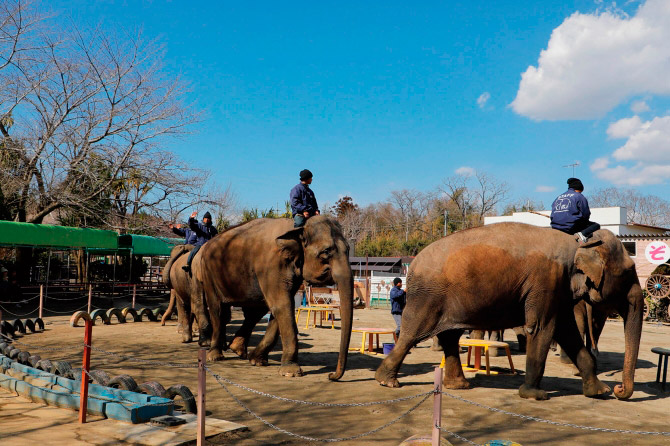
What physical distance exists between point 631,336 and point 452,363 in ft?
8.42

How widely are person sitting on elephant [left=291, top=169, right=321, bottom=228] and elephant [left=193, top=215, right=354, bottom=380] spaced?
0.16m

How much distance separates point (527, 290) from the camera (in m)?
7.73

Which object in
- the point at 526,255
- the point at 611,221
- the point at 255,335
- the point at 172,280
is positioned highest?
the point at 611,221

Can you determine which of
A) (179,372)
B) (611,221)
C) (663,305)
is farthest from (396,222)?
(179,372)

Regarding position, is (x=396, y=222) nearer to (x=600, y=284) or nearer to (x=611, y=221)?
(x=611, y=221)

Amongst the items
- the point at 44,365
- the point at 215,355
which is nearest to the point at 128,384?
the point at 44,365

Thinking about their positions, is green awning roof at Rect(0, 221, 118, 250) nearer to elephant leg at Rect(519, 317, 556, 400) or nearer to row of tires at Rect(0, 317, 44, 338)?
row of tires at Rect(0, 317, 44, 338)

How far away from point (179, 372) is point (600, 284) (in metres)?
6.76

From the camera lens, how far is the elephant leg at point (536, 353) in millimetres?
7672

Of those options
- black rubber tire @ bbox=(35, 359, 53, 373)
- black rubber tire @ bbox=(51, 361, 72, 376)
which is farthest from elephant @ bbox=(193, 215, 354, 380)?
black rubber tire @ bbox=(35, 359, 53, 373)

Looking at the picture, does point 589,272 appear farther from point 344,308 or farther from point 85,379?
point 85,379

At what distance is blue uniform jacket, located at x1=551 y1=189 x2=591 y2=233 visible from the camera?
28.2ft

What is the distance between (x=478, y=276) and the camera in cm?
781

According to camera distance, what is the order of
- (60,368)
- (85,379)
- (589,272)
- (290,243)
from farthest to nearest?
(290,243)
(589,272)
(60,368)
(85,379)
